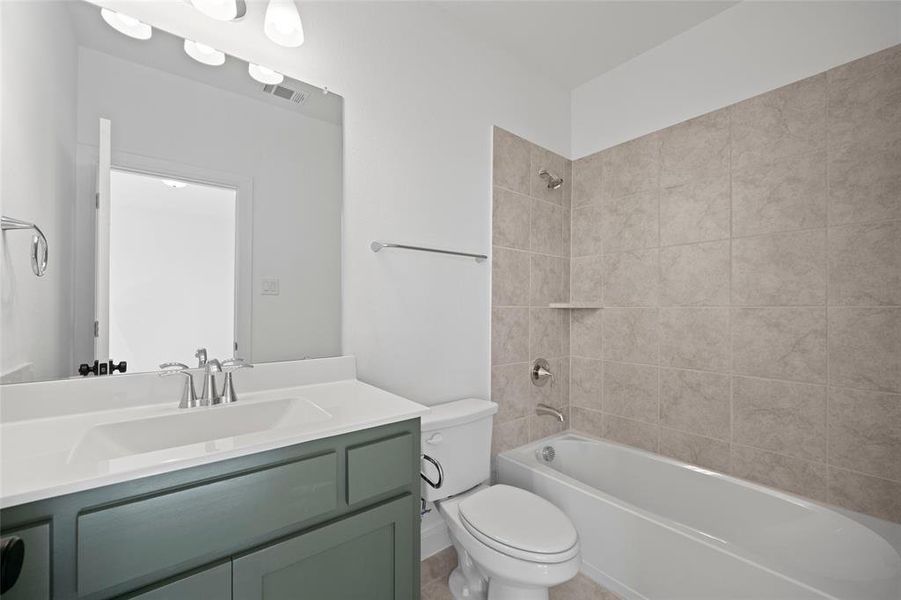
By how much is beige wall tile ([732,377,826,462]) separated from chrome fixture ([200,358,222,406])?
2.11m

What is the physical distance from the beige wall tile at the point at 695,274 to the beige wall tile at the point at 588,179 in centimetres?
56

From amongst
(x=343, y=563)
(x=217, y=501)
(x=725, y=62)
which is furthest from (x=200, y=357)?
(x=725, y=62)

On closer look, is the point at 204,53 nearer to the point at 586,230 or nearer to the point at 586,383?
the point at 586,230

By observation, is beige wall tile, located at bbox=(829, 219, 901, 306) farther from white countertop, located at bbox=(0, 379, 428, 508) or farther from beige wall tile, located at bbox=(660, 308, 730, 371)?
white countertop, located at bbox=(0, 379, 428, 508)

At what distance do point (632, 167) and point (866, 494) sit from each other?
173 centimetres

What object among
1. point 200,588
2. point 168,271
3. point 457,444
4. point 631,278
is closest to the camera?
point 200,588

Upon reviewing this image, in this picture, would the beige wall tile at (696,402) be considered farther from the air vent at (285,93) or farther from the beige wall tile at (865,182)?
the air vent at (285,93)

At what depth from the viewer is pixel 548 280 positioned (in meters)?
2.31

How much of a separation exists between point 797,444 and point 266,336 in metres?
2.16

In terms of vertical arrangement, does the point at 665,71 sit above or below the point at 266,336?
above

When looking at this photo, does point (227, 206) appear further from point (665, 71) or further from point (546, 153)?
point (665, 71)

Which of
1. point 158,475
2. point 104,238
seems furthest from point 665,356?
point 104,238

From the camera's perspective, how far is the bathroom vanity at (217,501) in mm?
645

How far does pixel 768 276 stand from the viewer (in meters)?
1.70
